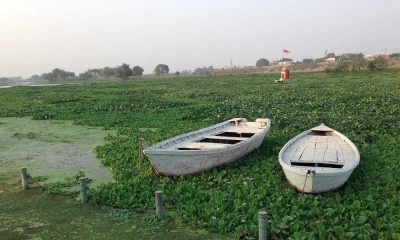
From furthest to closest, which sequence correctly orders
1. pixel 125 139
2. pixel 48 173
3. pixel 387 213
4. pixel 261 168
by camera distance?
pixel 125 139 → pixel 48 173 → pixel 261 168 → pixel 387 213

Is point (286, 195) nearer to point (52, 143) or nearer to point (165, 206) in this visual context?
point (165, 206)

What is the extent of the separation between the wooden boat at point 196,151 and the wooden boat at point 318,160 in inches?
39.9

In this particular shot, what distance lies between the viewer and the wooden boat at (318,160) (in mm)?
5551

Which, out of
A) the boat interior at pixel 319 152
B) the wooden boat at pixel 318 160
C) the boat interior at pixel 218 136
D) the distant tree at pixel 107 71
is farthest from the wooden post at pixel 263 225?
the distant tree at pixel 107 71

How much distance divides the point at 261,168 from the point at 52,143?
7.25 meters

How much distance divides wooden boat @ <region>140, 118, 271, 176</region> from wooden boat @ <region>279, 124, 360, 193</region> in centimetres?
101

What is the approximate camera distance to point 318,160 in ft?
21.4

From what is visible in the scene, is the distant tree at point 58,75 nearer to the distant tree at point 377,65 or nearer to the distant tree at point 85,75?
the distant tree at point 85,75

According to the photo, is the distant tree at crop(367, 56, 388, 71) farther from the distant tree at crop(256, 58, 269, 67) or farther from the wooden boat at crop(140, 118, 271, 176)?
the distant tree at crop(256, 58, 269, 67)

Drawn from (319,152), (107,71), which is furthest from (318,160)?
(107,71)

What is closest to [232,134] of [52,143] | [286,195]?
[286,195]

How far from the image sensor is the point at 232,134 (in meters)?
9.78

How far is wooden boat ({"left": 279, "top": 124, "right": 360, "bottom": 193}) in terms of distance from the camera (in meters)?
5.55

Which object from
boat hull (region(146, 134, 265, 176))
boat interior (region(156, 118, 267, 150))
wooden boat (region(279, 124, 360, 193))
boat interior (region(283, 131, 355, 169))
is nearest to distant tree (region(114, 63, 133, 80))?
boat interior (region(156, 118, 267, 150))
